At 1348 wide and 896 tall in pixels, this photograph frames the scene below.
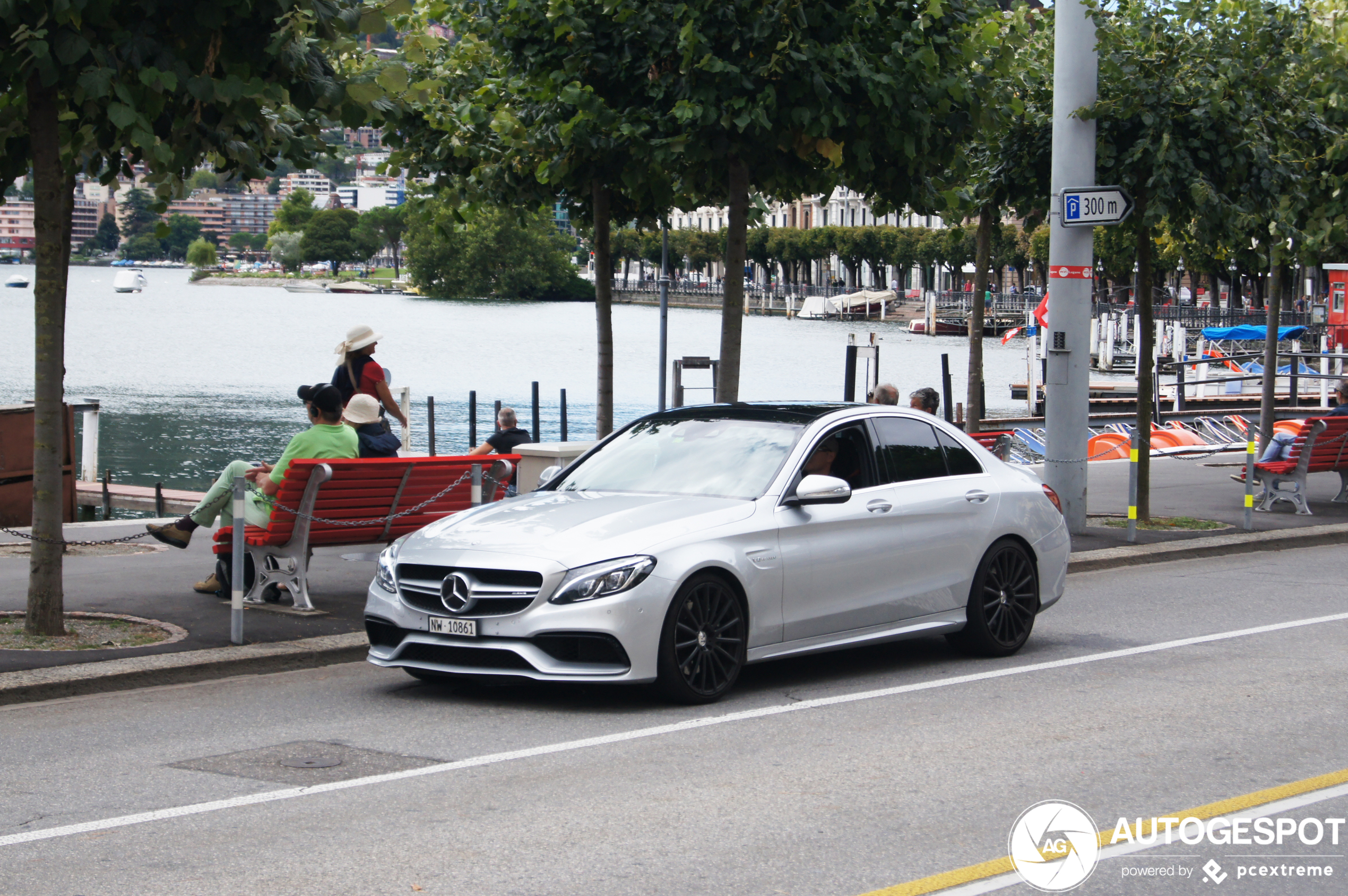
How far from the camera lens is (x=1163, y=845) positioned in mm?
5895

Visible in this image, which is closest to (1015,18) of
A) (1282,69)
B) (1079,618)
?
(1282,69)

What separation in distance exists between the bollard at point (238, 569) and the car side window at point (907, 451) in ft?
12.1

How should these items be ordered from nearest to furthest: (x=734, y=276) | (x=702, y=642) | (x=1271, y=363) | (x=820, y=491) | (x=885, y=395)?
(x=702, y=642) → (x=820, y=491) → (x=885, y=395) → (x=734, y=276) → (x=1271, y=363)

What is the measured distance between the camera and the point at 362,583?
1214 centimetres

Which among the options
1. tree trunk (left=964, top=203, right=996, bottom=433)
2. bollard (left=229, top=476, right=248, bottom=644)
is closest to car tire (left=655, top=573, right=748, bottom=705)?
bollard (left=229, top=476, right=248, bottom=644)

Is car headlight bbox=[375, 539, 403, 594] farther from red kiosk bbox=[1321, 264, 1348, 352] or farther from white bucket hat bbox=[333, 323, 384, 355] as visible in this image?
red kiosk bbox=[1321, 264, 1348, 352]

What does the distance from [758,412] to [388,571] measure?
2.37 meters

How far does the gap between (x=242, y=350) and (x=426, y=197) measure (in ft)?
238

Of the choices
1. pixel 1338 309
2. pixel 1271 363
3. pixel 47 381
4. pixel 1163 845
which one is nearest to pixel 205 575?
pixel 47 381

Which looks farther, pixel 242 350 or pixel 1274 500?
pixel 242 350

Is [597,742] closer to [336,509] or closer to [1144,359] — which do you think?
[336,509]

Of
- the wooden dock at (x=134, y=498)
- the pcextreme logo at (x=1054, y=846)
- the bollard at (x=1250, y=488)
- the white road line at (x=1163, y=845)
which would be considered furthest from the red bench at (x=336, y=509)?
the bollard at (x=1250, y=488)

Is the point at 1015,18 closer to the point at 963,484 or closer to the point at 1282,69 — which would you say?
the point at 1282,69

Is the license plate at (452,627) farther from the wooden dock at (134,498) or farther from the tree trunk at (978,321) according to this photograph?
the tree trunk at (978,321)
